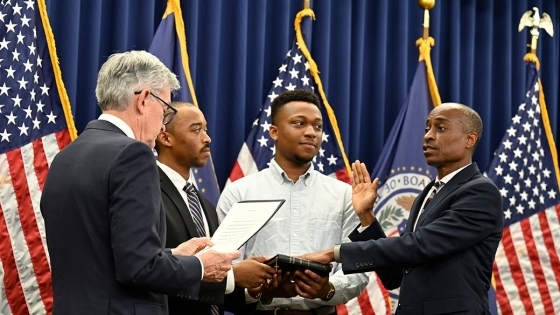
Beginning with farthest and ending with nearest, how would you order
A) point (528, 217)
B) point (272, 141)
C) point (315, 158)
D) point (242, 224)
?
point (528, 217) < point (315, 158) < point (272, 141) < point (242, 224)

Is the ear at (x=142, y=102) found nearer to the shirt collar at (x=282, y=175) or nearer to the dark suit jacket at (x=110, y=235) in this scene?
the dark suit jacket at (x=110, y=235)

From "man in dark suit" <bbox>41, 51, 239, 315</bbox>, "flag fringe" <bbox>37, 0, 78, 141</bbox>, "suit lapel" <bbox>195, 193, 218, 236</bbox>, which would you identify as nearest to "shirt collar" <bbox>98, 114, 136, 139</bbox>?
"man in dark suit" <bbox>41, 51, 239, 315</bbox>

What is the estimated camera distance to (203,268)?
8.21ft

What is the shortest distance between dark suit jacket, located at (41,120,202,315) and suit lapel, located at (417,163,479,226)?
1500mm

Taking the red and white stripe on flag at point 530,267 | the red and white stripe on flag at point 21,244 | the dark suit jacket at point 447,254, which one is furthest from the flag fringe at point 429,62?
the red and white stripe on flag at point 21,244

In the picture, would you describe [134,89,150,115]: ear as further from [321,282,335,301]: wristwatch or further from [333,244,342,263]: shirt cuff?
[321,282,335,301]: wristwatch

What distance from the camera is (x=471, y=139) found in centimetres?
377

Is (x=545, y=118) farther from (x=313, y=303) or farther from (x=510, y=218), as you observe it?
(x=313, y=303)

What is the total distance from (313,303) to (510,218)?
2.52m

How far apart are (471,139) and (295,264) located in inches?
41.3

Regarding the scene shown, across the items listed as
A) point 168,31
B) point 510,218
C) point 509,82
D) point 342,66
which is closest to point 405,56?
point 342,66

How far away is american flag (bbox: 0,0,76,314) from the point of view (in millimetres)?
4125

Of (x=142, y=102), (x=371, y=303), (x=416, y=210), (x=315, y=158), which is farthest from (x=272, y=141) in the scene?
(x=142, y=102)

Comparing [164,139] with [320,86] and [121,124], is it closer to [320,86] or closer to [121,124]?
[121,124]
